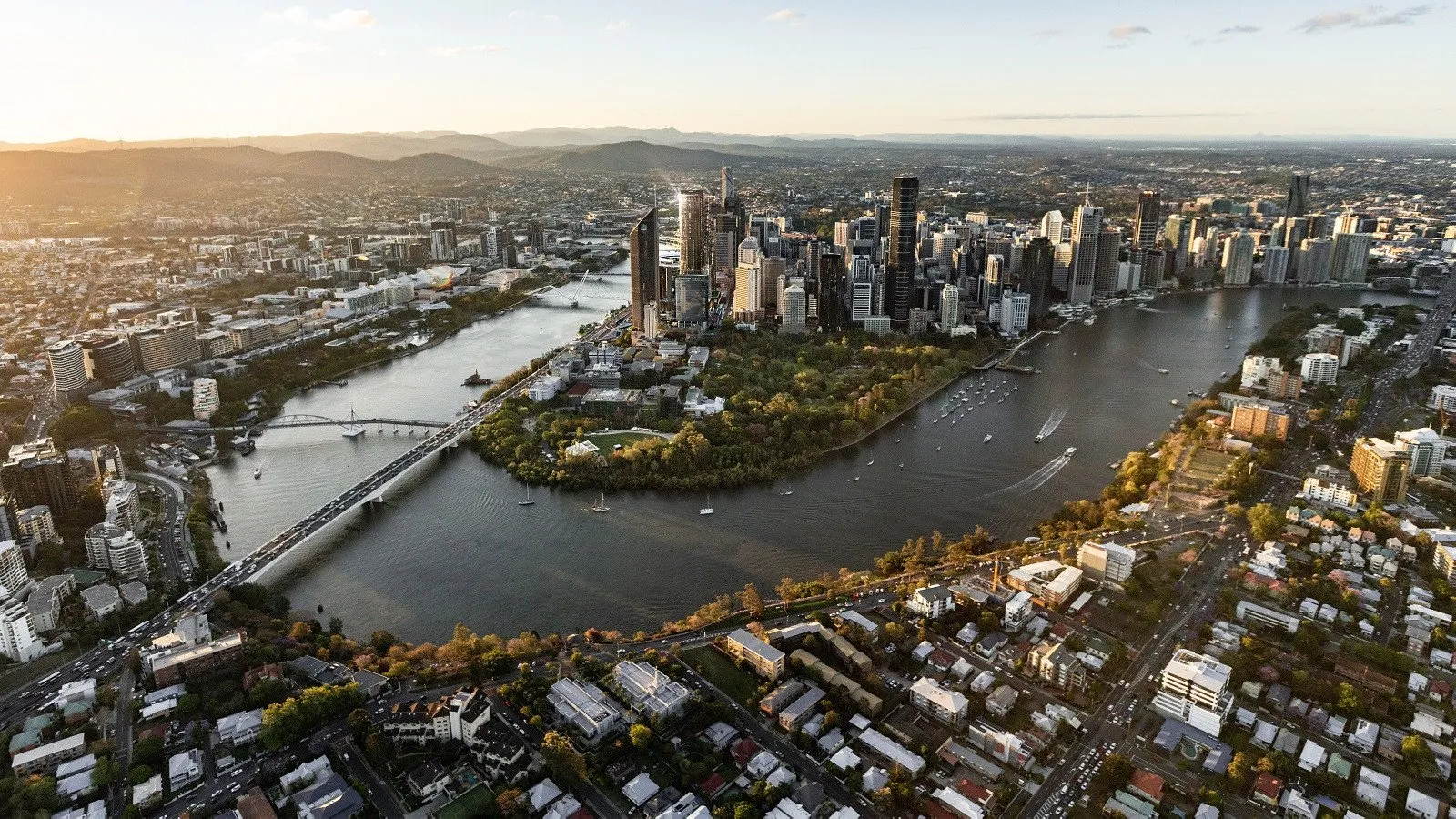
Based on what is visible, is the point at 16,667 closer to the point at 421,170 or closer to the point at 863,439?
the point at 863,439

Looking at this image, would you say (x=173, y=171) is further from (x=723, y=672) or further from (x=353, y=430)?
(x=723, y=672)

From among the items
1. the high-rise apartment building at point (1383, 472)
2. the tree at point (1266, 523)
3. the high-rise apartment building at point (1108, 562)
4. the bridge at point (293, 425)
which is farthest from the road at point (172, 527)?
the high-rise apartment building at point (1383, 472)

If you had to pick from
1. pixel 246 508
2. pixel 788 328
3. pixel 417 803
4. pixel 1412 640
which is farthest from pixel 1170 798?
pixel 788 328

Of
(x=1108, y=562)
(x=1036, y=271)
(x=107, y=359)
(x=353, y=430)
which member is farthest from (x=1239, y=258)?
(x=107, y=359)

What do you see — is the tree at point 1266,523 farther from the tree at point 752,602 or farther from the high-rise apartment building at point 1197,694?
the tree at point 752,602

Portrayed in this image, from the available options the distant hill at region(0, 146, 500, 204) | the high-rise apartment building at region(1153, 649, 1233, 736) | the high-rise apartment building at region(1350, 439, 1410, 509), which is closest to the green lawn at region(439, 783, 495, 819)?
the high-rise apartment building at region(1153, 649, 1233, 736)

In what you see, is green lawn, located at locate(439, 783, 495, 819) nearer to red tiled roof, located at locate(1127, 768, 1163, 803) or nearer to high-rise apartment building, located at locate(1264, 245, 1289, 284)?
red tiled roof, located at locate(1127, 768, 1163, 803)
